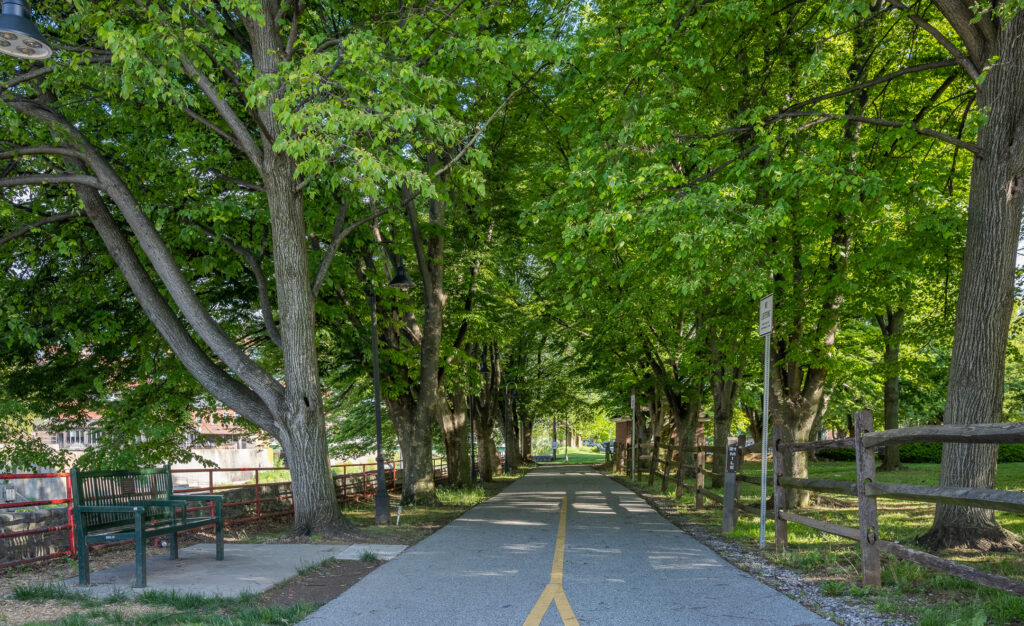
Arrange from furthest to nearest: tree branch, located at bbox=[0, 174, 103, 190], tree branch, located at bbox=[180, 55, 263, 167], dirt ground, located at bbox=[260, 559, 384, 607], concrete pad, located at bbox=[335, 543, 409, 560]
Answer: tree branch, located at bbox=[180, 55, 263, 167] < tree branch, located at bbox=[0, 174, 103, 190] < concrete pad, located at bbox=[335, 543, 409, 560] < dirt ground, located at bbox=[260, 559, 384, 607]

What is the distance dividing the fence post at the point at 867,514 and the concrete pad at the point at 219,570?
6.02 m

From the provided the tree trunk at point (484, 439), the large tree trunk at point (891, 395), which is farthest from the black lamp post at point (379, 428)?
the large tree trunk at point (891, 395)

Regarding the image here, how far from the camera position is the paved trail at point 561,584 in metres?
6.23

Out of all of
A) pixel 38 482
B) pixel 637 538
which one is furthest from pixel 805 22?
pixel 38 482

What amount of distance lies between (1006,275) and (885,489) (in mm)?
3742

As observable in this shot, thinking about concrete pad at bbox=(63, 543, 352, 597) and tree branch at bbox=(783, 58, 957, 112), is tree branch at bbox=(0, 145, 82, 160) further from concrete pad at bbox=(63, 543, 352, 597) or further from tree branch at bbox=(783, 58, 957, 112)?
tree branch at bbox=(783, 58, 957, 112)

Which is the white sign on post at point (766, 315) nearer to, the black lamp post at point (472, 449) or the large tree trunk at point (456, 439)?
the large tree trunk at point (456, 439)

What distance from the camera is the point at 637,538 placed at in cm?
1116

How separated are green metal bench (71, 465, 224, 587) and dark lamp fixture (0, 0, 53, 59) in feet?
14.2

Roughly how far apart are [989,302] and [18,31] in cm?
1092

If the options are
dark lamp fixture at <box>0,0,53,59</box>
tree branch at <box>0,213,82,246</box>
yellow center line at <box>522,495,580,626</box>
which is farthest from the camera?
tree branch at <box>0,213,82,246</box>

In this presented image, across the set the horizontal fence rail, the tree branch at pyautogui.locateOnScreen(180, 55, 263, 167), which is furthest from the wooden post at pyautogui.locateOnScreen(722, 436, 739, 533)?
the tree branch at pyautogui.locateOnScreen(180, 55, 263, 167)

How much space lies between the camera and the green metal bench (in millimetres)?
7723

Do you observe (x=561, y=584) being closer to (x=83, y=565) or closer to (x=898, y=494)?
(x=898, y=494)
